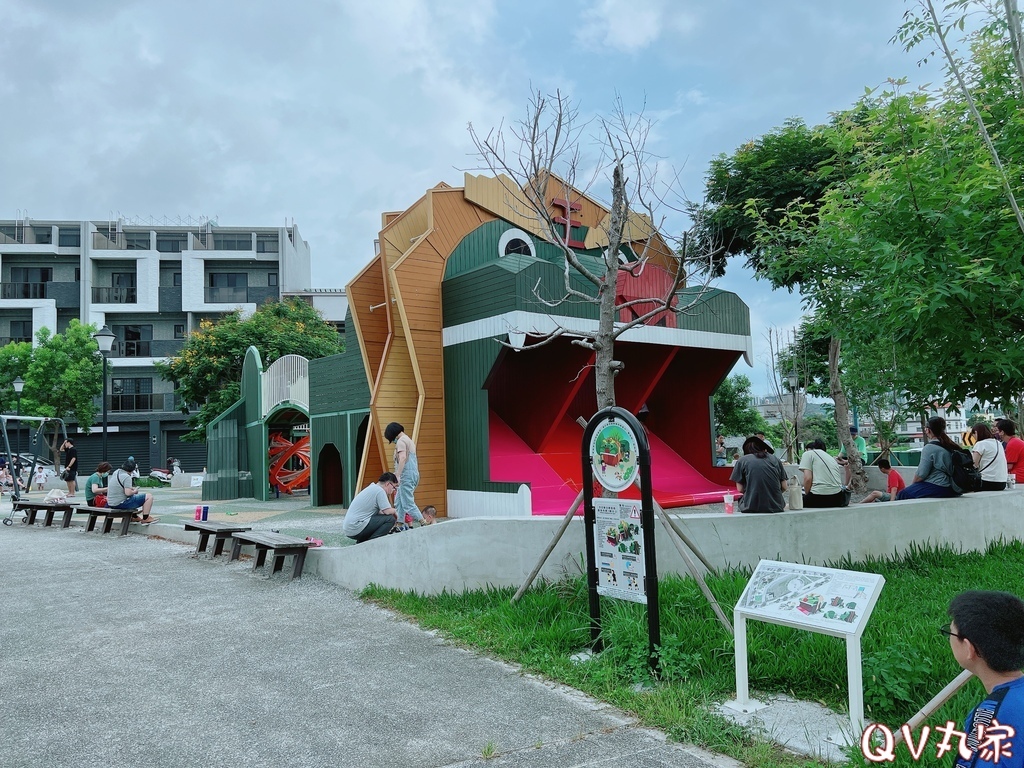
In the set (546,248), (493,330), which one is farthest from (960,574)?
(546,248)

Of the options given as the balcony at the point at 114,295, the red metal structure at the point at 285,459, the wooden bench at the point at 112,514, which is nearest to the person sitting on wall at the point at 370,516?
the wooden bench at the point at 112,514

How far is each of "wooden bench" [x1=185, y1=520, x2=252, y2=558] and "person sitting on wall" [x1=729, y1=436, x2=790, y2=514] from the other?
6471mm

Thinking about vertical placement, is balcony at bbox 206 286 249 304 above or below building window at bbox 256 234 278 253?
below

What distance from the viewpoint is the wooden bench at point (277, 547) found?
8904mm

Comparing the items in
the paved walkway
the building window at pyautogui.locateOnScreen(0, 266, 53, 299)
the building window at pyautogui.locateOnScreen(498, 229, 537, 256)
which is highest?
the building window at pyautogui.locateOnScreen(0, 266, 53, 299)

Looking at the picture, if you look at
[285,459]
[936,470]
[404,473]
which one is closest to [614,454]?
[404,473]

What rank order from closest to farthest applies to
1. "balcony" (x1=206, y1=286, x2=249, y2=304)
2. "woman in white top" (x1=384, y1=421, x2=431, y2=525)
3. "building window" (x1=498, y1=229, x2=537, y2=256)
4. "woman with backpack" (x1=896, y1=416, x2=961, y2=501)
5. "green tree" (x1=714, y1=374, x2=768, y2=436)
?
"woman with backpack" (x1=896, y1=416, x2=961, y2=501), "woman in white top" (x1=384, y1=421, x2=431, y2=525), "building window" (x1=498, y1=229, x2=537, y2=256), "green tree" (x1=714, y1=374, x2=768, y2=436), "balcony" (x1=206, y1=286, x2=249, y2=304)

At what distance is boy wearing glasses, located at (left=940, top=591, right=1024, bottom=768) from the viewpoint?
232cm

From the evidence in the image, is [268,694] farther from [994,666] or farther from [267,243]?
[267,243]

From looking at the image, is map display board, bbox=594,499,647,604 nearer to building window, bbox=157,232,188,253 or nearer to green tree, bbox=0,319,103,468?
green tree, bbox=0,319,103,468

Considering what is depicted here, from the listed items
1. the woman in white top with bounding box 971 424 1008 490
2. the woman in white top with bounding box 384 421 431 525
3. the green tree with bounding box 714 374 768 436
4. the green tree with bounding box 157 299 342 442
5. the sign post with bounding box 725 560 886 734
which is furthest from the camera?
the green tree with bounding box 714 374 768 436

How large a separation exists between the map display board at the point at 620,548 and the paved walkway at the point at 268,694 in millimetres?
844

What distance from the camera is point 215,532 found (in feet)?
34.4

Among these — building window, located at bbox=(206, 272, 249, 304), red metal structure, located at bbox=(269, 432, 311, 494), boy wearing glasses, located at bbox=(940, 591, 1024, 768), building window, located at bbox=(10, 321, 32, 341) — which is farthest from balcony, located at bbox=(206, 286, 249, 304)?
boy wearing glasses, located at bbox=(940, 591, 1024, 768)
